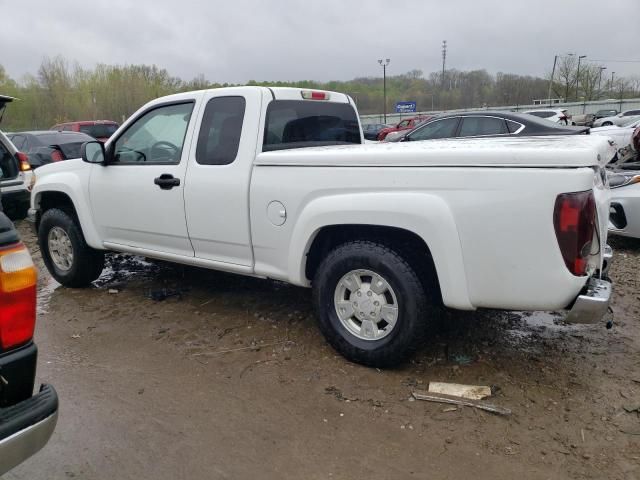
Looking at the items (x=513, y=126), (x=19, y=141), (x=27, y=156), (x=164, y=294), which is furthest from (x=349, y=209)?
(x=19, y=141)

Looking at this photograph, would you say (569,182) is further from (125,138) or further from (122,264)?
(122,264)

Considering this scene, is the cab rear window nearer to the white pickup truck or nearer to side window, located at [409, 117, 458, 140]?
the white pickup truck

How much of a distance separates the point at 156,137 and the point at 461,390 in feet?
10.6

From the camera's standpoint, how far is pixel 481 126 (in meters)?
9.51

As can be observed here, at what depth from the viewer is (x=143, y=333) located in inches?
166

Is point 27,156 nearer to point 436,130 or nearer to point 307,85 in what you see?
point 436,130

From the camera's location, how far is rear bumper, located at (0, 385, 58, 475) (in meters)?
1.78

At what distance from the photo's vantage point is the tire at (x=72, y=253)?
5109 millimetres

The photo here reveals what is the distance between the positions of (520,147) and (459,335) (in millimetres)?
1641

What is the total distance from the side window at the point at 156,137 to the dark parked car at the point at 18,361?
236cm

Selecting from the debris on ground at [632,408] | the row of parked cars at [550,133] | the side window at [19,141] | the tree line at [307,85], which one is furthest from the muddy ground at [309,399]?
the tree line at [307,85]

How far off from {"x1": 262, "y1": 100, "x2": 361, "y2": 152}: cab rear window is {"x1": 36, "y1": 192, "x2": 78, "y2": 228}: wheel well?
244 centimetres

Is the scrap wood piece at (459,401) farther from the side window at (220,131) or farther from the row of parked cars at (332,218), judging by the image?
the side window at (220,131)

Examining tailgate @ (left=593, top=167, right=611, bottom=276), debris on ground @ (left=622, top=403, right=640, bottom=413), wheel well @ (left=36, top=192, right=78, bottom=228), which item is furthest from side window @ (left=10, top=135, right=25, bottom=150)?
debris on ground @ (left=622, top=403, right=640, bottom=413)
